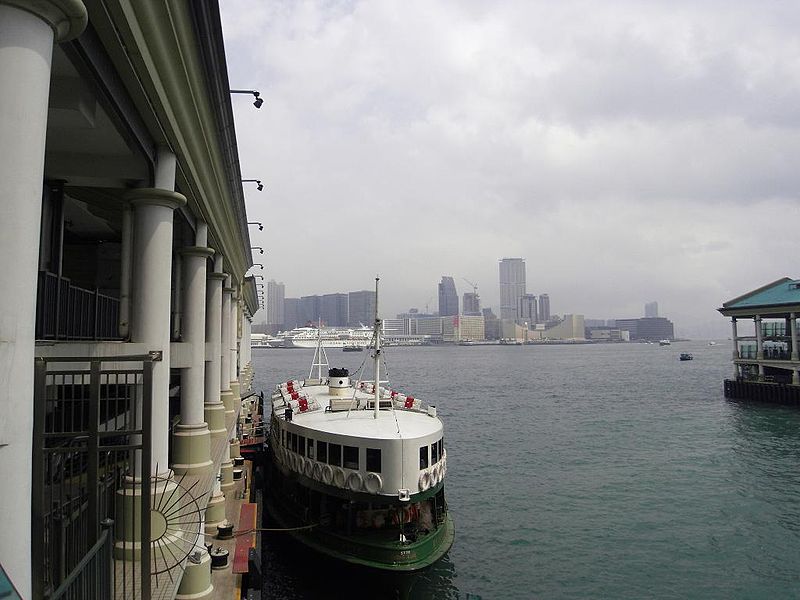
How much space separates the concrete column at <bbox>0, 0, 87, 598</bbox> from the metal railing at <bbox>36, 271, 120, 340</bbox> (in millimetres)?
4564

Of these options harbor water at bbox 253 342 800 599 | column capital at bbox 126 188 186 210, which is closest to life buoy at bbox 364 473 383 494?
harbor water at bbox 253 342 800 599

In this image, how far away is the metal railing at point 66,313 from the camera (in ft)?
27.8

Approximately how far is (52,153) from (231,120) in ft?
13.1

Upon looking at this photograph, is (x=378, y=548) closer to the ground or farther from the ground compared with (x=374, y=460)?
closer to the ground

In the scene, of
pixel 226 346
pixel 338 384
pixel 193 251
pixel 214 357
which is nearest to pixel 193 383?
pixel 193 251

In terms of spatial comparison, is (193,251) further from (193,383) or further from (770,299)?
(770,299)

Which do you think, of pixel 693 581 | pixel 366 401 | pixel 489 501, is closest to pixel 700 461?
pixel 489 501

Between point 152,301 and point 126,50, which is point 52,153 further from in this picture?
point 126,50

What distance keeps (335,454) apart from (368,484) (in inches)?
68.7

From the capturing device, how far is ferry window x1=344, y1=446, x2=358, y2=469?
1956 cm

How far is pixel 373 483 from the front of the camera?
62.4 feet

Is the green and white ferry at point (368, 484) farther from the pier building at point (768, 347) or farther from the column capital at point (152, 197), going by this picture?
the pier building at point (768, 347)

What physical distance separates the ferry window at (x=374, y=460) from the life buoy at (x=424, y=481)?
1.44 metres

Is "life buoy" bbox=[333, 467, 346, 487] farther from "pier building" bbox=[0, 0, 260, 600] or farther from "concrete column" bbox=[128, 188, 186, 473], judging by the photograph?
"concrete column" bbox=[128, 188, 186, 473]
